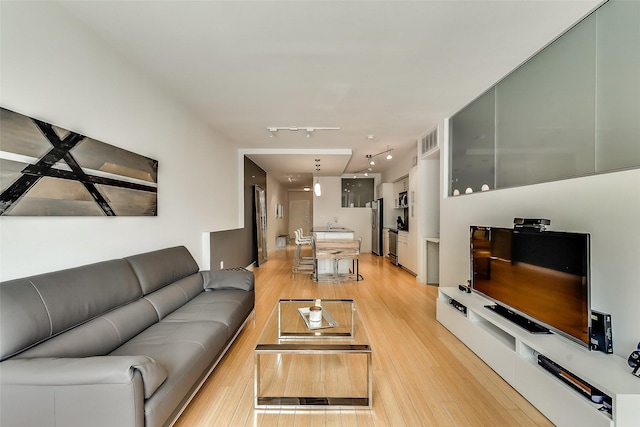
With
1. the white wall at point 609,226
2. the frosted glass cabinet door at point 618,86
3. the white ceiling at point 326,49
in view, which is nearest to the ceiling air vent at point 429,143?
the white ceiling at point 326,49

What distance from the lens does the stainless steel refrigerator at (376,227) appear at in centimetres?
899

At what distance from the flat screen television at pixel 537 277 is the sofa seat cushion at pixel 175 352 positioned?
241 centimetres

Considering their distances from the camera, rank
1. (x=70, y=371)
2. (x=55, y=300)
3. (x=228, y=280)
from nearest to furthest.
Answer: (x=70, y=371)
(x=55, y=300)
(x=228, y=280)

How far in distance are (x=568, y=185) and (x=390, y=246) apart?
5952mm

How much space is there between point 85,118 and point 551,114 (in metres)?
3.79

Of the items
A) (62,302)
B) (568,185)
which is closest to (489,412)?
(568,185)

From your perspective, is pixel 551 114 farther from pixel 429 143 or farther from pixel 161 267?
pixel 161 267

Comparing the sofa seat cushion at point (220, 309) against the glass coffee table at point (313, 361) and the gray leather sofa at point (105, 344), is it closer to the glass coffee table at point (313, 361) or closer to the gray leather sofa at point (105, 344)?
the gray leather sofa at point (105, 344)

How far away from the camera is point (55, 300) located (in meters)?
1.61

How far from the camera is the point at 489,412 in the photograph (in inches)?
74.5

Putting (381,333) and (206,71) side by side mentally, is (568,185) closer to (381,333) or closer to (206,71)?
(381,333)

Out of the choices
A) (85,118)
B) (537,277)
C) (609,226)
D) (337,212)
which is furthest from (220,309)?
(337,212)

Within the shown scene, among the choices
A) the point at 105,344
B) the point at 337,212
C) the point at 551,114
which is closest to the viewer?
the point at 105,344

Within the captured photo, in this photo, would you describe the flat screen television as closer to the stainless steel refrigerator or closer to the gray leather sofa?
the gray leather sofa
